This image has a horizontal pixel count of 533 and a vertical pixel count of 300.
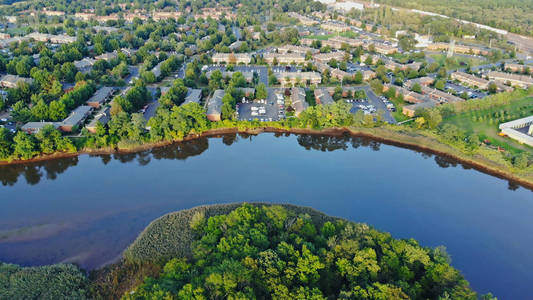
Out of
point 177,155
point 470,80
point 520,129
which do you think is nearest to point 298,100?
point 177,155

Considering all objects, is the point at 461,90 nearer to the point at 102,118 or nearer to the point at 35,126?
the point at 102,118

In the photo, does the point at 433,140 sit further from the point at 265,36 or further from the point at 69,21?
the point at 69,21

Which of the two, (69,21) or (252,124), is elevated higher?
(69,21)

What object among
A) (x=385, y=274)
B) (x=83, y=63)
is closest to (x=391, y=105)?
(x=385, y=274)

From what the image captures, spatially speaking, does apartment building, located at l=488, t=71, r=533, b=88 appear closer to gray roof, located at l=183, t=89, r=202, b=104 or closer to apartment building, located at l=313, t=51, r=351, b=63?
apartment building, located at l=313, t=51, r=351, b=63

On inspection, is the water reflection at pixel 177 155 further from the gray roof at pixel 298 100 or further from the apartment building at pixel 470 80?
the apartment building at pixel 470 80

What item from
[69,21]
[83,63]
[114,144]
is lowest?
[114,144]

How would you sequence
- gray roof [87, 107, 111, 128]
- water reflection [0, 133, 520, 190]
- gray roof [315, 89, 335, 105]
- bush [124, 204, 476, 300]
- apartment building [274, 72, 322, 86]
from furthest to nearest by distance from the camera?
apartment building [274, 72, 322, 86]
gray roof [315, 89, 335, 105]
gray roof [87, 107, 111, 128]
water reflection [0, 133, 520, 190]
bush [124, 204, 476, 300]

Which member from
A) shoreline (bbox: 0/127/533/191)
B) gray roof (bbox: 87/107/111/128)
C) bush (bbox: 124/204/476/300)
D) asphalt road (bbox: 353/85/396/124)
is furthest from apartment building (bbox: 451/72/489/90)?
gray roof (bbox: 87/107/111/128)
